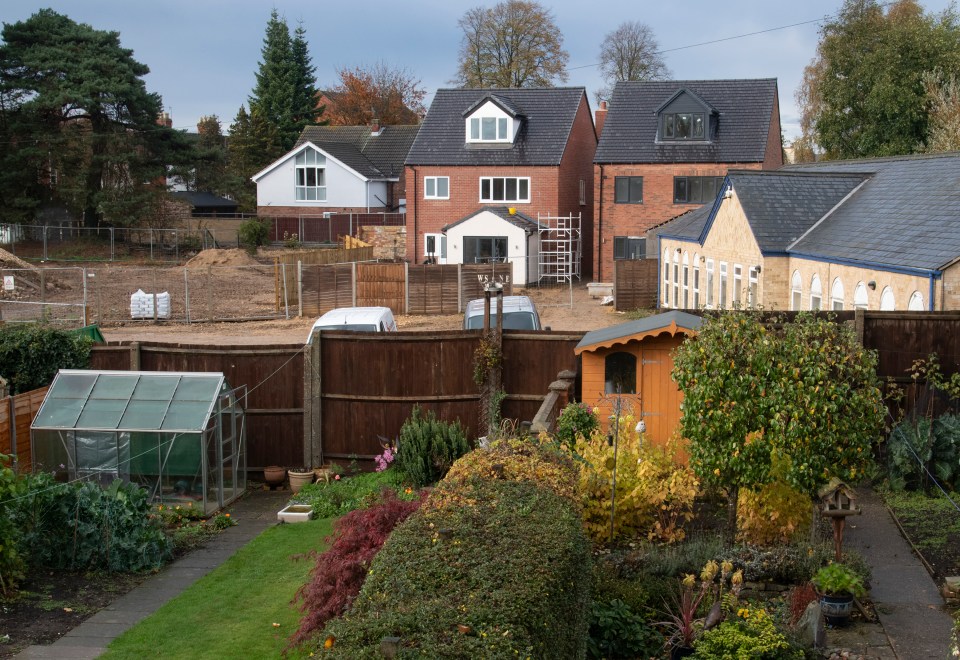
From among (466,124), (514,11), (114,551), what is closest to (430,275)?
(466,124)

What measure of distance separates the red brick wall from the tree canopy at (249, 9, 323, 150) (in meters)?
40.6

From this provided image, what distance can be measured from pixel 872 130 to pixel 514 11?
1437 inches

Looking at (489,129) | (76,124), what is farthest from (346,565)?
(76,124)

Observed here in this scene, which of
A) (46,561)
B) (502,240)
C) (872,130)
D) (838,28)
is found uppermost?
(838,28)

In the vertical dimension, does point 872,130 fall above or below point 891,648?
above

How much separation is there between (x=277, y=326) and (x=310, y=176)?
31.1 metres

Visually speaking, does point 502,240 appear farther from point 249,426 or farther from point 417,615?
point 417,615

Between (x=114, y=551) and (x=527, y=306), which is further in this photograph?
(x=527, y=306)

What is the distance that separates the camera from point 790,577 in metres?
10.3

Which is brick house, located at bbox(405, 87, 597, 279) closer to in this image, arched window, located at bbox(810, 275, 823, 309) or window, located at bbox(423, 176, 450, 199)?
window, located at bbox(423, 176, 450, 199)

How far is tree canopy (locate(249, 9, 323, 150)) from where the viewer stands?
8119cm

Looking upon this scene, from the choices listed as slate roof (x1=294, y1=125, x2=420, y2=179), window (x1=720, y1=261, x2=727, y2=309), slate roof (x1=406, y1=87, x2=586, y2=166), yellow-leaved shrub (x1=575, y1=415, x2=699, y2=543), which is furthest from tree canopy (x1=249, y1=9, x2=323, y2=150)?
yellow-leaved shrub (x1=575, y1=415, x2=699, y2=543)

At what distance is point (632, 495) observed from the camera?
35.8 feet

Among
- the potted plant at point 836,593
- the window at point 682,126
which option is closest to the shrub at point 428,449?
the potted plant at point 836,593
